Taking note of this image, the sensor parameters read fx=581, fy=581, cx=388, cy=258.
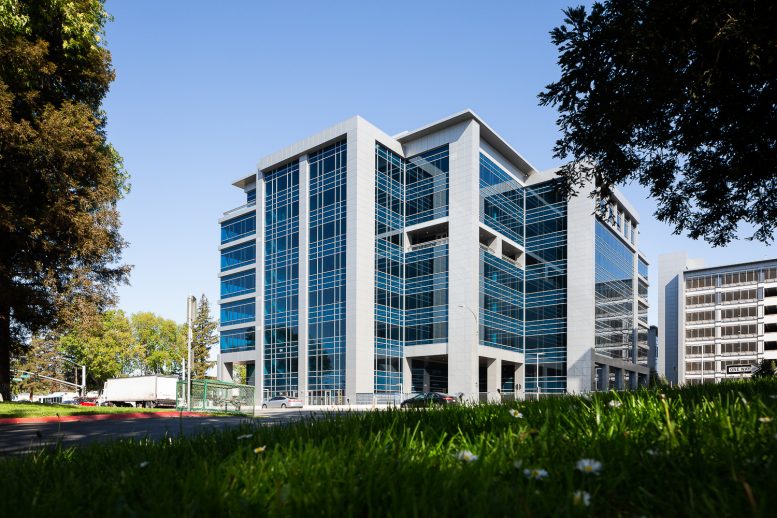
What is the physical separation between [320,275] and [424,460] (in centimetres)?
5907

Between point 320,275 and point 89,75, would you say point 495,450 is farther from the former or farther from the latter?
point 320,275

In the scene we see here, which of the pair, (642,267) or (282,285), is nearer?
(282,285)

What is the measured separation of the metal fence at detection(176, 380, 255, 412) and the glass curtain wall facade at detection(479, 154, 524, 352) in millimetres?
33210

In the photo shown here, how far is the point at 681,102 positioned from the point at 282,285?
Result: 2259 inches

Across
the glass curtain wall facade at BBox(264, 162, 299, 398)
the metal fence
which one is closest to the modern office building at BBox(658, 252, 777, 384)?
the glass curtain wall facade at BBox(264, 162, 299, 398)

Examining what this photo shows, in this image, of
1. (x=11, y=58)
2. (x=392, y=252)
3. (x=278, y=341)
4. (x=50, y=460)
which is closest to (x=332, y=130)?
(x=392, y=252)

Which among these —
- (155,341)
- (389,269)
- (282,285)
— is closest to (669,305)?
(389,269)

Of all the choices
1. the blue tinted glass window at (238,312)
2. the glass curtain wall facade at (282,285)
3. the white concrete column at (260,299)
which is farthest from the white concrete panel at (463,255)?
the blue tinted glass window at (238,312)

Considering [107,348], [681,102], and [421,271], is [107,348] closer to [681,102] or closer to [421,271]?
[421,271]

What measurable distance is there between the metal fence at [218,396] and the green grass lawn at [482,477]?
2629 centimetres

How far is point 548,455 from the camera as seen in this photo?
328cm

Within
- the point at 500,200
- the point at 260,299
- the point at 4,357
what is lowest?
the point at 4,357

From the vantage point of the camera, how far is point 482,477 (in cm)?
280

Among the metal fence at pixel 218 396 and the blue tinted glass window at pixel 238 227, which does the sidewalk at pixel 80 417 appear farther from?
the blue tinted glass window at pixel 238 227
